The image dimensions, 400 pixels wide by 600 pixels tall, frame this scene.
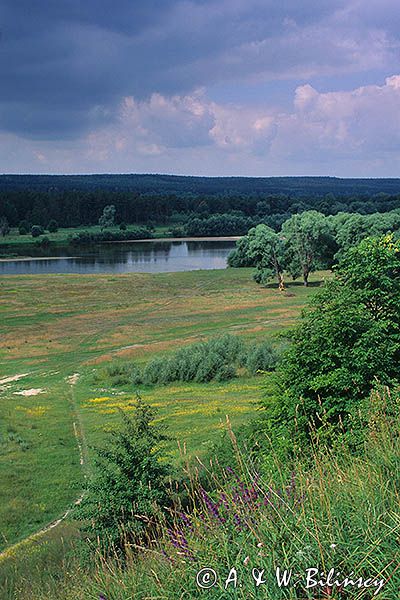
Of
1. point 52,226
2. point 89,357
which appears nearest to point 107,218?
point 52,226

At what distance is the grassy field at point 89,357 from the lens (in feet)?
77.9

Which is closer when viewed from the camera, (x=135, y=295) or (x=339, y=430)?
(x=339, y=430)

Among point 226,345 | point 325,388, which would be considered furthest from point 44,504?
point 226,345

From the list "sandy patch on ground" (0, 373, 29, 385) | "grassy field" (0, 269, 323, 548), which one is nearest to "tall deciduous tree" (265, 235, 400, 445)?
"grassy field" (0, 269, 323, 548)

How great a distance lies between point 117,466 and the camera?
15.4 m

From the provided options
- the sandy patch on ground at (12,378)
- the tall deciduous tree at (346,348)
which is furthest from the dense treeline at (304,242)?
the tall deciduous tree at (346,348)

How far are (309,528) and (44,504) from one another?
1819 centimetres

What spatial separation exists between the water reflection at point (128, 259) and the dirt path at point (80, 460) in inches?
2823

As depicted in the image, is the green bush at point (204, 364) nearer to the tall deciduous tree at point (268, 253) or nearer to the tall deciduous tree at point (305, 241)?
the tall deciduous tree at point (268, 253)

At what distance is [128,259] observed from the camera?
427 ft

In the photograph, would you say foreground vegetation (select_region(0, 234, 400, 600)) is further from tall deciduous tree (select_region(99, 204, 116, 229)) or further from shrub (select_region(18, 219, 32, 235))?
tall deciduous tree (select_region(99, 204, 116, 229))

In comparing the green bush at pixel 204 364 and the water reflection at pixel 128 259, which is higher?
the green bush at pixel 204 364

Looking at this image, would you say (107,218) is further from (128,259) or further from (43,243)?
(128,259)

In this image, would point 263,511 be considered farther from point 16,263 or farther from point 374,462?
point 16,263
